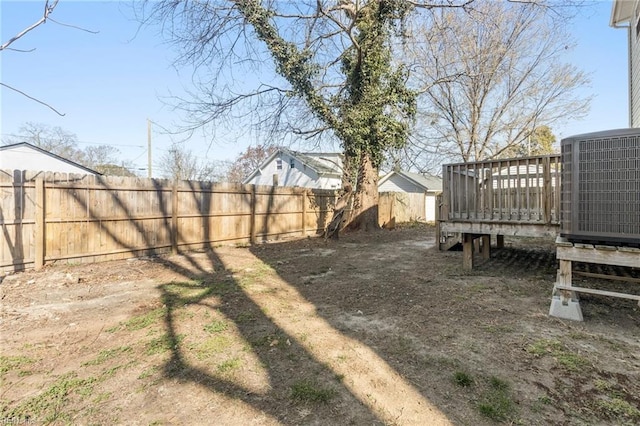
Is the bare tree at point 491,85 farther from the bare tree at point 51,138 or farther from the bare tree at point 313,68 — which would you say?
the bare tree at point 51,138

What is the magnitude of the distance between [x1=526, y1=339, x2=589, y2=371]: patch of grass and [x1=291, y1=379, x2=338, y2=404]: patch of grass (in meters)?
1.77

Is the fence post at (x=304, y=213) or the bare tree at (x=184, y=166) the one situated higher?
the bare tree at (x=184, y=166)

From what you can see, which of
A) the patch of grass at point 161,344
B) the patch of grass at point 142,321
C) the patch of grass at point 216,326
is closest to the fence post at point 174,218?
the patch of grass at point 142,321

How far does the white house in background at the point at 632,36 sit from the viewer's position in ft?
25.2

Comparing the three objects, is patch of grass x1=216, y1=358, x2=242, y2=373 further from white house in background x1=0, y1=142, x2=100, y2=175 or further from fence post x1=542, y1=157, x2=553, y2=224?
white house in background x1=0, y1=142, x2=100, y2=175

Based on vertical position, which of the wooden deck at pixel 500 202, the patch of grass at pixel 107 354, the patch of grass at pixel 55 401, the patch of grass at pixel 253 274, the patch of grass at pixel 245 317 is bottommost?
the patch of grass at pixel 55 401

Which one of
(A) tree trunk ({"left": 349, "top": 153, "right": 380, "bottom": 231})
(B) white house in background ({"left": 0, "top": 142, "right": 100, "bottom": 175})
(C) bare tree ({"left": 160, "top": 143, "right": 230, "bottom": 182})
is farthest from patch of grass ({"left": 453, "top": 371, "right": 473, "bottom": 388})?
(C) bare tree ({"left": 160, "top": 143, "right": 230, "bottom": 182})

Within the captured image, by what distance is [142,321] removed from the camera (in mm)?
3480

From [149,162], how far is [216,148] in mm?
11502

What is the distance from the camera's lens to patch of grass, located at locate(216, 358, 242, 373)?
2479 millimetres

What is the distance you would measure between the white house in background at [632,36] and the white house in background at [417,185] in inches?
469

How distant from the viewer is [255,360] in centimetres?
262

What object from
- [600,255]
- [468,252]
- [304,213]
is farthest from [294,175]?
[600,255]

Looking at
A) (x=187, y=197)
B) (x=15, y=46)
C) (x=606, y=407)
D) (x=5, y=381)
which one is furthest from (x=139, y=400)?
(x=187, y=197)
